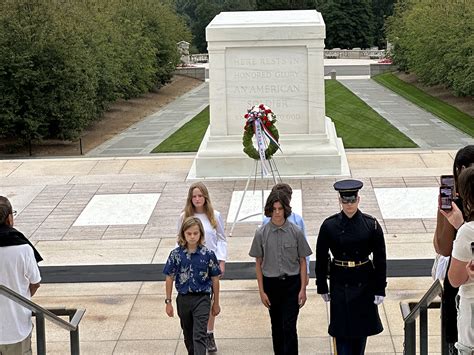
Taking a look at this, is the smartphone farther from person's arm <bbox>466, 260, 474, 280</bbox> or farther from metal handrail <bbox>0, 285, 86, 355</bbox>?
metal handrail <bbox>0, 285, 86, 355</bbox>

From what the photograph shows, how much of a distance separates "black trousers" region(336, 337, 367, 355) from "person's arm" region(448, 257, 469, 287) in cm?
214

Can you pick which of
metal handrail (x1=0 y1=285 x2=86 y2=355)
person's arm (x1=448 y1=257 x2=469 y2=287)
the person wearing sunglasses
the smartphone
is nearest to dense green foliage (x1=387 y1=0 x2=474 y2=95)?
metal handrail (x1=0 y1=285 x2=86 y2=355)

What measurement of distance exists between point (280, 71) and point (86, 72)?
16.5 metres

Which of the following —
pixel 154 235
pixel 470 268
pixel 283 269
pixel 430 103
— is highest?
pixel 470 268

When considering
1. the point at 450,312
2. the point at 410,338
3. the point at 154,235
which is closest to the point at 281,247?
the point at 410,338

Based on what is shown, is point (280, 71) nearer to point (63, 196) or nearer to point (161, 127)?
point (63, 196)

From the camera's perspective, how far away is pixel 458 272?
4.70 metres

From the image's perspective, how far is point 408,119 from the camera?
107ft

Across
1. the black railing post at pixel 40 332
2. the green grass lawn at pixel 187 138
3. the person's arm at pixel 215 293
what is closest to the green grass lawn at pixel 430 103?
the green grass lawn at pixel 187 138

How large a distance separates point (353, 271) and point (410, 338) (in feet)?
2.49

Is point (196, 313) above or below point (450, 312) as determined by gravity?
below

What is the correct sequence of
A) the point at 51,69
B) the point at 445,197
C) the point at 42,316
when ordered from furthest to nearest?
the point at 51,69, the point at 42,316, the point at 445,197

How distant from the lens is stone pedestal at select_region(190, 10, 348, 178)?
1562 centimetres

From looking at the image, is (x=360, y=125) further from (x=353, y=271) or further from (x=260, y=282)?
Result: (x=353, y=271)
